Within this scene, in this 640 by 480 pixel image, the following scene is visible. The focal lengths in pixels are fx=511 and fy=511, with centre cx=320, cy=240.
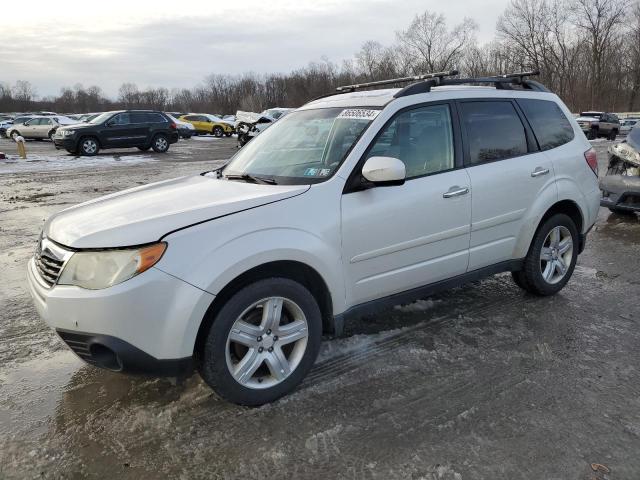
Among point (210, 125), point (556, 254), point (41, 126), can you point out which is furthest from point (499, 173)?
point (210, 125)

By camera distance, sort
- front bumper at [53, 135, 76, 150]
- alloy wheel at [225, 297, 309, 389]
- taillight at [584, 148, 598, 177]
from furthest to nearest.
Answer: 1. front bumper at [53, 135, 76, 150]
2. taillight at [584, 148, 598, 177]
3. alloy wheel at [225, 297, 309, 389]

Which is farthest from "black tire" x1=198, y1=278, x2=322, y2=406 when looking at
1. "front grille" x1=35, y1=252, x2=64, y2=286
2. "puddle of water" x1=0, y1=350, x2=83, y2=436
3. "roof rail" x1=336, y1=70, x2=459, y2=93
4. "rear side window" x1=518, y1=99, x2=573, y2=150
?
"rear side window" x1=518, y1=99, x2=573, y2=150

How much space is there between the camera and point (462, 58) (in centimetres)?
6369

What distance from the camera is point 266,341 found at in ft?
9.62

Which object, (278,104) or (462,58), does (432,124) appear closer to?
(462,58)

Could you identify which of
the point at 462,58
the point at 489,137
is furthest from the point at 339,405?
the point at 462,58

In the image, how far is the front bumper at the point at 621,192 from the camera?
7.16 metres

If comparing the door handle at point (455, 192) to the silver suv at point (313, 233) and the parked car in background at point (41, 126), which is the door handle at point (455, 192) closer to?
the silver suv at point (313, 233)

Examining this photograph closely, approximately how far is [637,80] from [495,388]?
70802 mm

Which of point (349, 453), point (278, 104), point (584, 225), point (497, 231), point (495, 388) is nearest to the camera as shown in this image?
point (349, 453)

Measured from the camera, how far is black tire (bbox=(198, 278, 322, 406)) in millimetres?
2707

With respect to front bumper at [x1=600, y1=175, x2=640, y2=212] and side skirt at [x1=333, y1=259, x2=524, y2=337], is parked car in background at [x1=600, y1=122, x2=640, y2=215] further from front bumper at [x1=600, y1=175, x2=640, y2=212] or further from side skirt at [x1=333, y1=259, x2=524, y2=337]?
side skirt at [x1=333, y1=259, x2=524, y2=337]

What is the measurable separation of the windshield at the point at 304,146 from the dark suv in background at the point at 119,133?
58.0ft

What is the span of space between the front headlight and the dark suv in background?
18851 millimetres
